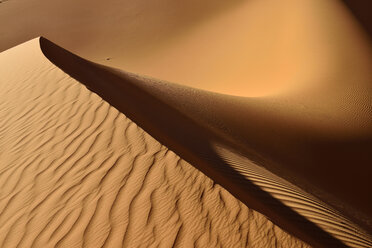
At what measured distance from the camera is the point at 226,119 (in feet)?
23.4

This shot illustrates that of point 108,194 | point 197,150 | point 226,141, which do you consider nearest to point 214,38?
point 226,141

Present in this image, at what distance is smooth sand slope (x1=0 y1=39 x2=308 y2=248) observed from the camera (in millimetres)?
3289

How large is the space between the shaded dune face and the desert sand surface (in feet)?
0.09

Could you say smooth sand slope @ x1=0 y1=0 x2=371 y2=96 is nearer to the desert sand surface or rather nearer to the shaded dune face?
the desert sand surface

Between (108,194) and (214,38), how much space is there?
1445 cm

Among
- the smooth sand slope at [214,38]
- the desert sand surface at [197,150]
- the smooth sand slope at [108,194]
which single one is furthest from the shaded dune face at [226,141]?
the smooth sand slope at [214,38]

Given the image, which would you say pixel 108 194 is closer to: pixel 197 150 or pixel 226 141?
pixel 197 150

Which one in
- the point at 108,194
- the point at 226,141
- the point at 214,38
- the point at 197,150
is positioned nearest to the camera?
the point at 108,194

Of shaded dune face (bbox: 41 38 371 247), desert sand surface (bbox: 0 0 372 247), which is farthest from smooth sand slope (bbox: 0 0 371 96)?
shaded dune face (bbox: 41 38 371 247)

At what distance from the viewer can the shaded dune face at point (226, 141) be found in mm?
3855

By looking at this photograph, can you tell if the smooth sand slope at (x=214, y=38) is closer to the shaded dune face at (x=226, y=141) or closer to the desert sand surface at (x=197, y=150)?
the desert sand surface at (x=197, y=150)

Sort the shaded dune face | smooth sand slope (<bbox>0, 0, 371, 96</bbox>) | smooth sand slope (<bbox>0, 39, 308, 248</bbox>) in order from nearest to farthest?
smooth sand slope (<bbox>0, 39, 308, 248</bbox>)
the shaded dune face
smooth sand slope (<bbox>0, 0, 371, 96</bbox>)

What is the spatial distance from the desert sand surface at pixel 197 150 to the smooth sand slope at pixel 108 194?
1cm

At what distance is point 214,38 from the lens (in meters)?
17.4
